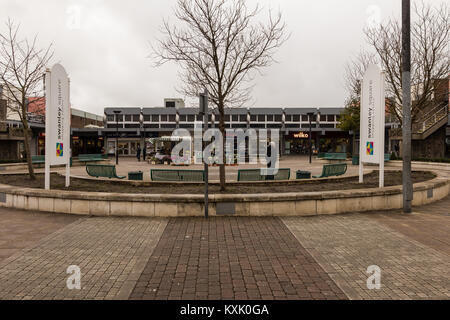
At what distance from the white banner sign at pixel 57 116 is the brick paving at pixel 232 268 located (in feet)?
18.0

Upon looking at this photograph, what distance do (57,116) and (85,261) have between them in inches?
263

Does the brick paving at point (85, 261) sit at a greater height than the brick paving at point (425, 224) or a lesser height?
lesser

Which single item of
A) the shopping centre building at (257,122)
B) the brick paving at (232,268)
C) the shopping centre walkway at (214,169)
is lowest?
the brick paving at (232,268)

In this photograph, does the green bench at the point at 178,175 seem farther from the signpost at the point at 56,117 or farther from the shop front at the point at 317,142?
the shop front at the point at 317,142

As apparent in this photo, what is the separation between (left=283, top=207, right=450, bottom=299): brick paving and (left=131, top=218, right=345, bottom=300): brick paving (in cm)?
26

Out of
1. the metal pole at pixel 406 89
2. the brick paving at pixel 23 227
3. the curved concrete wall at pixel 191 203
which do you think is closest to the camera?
the brick paving at pixel 23 227

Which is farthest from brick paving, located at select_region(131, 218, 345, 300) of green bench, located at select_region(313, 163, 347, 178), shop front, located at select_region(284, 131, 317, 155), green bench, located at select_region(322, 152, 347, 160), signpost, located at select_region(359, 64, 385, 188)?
shop front, located at select_region(284, 131, 317, 155)

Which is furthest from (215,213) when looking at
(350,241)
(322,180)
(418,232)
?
(322,180)

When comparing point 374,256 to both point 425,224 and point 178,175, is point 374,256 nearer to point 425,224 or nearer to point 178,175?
point 425,224

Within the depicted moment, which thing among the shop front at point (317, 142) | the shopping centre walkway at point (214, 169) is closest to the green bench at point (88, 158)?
the shopping centre walkway at point (214, 169)

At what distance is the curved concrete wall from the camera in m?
7.61

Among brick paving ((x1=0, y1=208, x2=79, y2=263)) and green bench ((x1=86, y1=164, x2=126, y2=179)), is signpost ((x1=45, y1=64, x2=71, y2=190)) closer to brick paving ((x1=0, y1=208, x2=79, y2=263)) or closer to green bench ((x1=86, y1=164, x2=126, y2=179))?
brick paving ((x1=0, y1=208, x2=79, y2=263))

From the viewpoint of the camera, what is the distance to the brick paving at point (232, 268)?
372 cm
